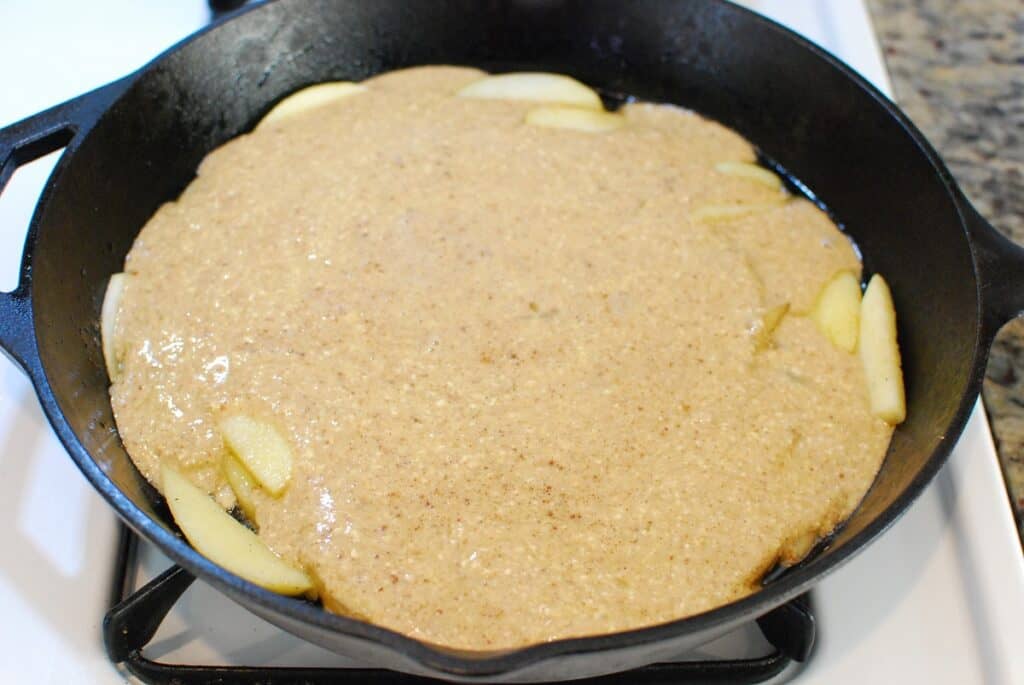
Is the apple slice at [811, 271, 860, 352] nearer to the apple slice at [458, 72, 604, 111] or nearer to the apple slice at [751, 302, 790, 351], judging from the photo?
the apple slice at [751, 302, 790, 351]

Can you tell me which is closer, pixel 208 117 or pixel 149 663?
pixel 149 663

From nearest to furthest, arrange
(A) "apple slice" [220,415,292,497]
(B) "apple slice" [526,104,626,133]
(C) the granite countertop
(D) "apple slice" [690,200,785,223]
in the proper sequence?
1. (A) "apple slice" [220,415,292,497]
2. (D) "apple slice" [690,200,785,223]
3. (B) "apple slice" [526,104,626,133]
4. (C) the granite countertop

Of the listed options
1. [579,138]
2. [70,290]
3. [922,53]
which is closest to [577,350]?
[579,138]

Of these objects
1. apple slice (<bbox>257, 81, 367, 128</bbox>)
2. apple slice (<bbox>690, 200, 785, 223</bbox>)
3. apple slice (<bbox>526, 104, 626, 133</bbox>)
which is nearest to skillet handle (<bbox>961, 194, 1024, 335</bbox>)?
apple slice (<bbox>690, 200, 785, 223</bbox>)

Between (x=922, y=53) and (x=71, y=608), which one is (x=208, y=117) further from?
(x=922, y=53)

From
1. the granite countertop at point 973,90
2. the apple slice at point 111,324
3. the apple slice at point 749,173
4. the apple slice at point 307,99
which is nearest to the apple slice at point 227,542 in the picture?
the apple slice at point 111,324

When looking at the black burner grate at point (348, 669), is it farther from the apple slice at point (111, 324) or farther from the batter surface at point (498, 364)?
the apple slice at point (111, 324)
